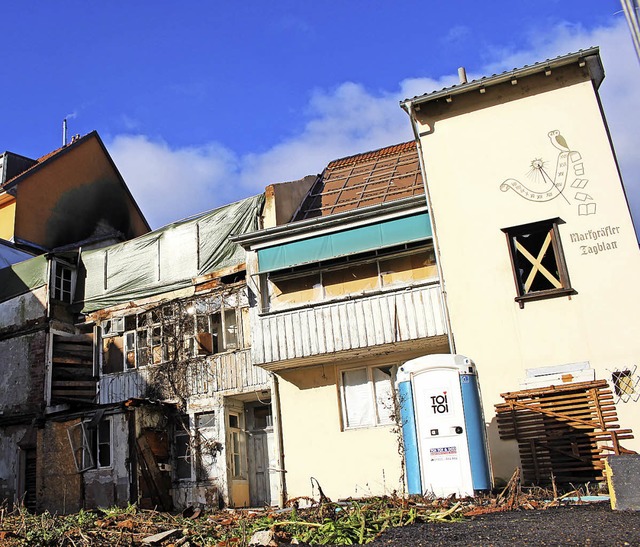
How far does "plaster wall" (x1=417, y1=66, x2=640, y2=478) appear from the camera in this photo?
1227 cm

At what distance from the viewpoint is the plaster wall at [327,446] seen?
14.5m

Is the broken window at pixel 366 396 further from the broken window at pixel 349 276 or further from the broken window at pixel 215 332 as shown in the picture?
the broken window at pixel 215 332

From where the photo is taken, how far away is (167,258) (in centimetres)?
1955

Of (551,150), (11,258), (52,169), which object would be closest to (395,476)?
(551,150)

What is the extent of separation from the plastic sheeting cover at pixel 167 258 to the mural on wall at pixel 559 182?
7.58 metres

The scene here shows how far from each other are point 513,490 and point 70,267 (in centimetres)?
1653

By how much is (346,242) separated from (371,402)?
3.77m

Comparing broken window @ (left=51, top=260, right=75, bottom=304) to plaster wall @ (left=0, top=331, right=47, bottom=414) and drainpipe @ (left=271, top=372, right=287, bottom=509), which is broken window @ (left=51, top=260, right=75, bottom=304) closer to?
plaster wall @ (left=0, top=331, right=47, bottom=414)

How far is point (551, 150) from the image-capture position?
13523 mm

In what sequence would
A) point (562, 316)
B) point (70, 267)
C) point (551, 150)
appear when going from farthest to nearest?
point (70, 267)
point (551, 150)
point (562, 316)

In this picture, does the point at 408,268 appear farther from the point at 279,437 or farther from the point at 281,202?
the point at 279,437

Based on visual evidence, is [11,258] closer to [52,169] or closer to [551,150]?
[52,169]

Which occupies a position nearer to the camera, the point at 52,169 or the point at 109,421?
the point at 109,421

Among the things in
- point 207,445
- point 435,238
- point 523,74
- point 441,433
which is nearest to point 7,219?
point 207,445
